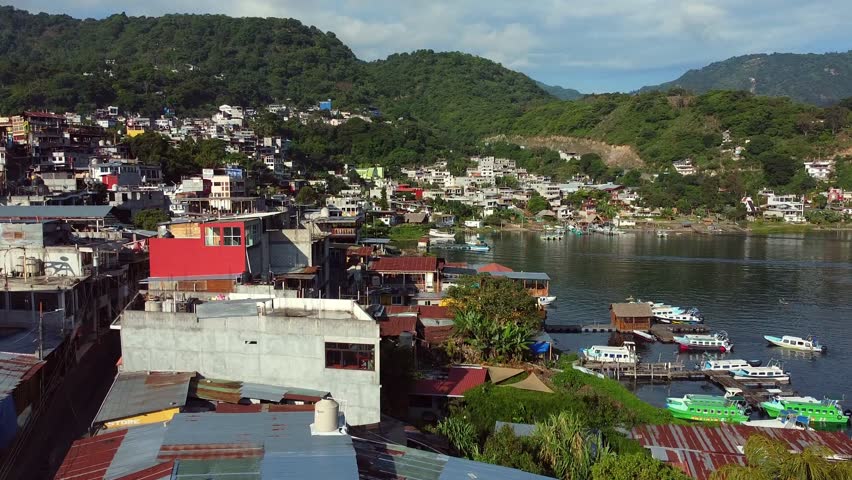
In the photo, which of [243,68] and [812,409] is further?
[243,68]

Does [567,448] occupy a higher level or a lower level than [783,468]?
lower

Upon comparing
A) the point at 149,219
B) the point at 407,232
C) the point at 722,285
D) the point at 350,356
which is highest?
the point at 149,219

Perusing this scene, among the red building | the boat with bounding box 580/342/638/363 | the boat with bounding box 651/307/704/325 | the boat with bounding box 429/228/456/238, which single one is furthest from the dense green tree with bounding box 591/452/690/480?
the boat with bounding box 429/228/456/238

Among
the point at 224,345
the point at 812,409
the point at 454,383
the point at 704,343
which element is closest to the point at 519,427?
the point at 454,383

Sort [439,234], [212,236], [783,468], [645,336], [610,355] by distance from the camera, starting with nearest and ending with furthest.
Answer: [783,468], [212,236], [610,355], [645,336], [439,234]

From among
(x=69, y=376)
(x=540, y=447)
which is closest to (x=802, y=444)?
(x=540, y=447)

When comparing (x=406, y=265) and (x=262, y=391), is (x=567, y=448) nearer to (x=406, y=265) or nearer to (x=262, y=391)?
(x=262, y=391)

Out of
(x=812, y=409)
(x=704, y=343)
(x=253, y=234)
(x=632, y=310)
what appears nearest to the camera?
(x=253, y=234)
